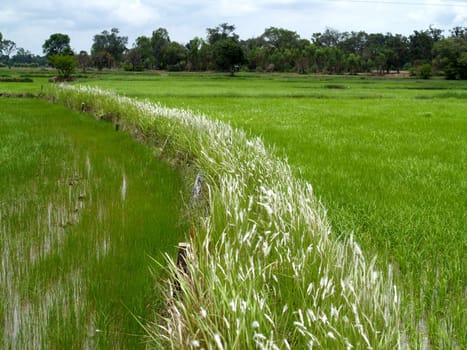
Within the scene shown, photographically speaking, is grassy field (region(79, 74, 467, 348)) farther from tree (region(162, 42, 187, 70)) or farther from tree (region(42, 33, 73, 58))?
tree (region(42, 33, 73, 58))

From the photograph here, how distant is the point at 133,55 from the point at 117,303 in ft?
291

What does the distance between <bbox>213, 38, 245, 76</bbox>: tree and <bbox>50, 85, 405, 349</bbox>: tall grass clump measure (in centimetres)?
7338

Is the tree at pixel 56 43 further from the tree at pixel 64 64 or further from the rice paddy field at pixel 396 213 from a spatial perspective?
the rice paddy field at pixel 396 213

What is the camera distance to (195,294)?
269cm

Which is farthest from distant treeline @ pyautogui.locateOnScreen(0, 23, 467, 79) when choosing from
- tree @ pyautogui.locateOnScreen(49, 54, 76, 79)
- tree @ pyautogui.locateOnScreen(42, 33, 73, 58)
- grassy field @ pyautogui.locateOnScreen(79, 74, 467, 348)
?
grassy field @ pyautogui.locateOnScreen(79, 74, 467, 348)

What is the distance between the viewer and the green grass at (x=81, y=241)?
3.07 meters

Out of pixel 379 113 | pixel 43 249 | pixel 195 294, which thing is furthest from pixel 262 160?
pixel 379 113

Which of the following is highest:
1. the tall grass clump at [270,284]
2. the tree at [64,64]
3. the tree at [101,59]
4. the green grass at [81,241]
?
the tree at [101,59]

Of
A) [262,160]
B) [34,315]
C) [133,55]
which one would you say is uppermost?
[133,55]

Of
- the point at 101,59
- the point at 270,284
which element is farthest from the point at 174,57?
the point at 270,284

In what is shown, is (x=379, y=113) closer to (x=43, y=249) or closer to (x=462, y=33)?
(x=43, y=249)

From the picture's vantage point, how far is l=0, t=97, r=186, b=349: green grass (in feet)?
10.1

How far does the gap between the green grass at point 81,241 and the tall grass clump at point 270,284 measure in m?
0.39

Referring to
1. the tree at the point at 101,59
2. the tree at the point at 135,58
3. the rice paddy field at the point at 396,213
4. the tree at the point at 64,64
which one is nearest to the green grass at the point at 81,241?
the rice paddy field at the point at 396,213
